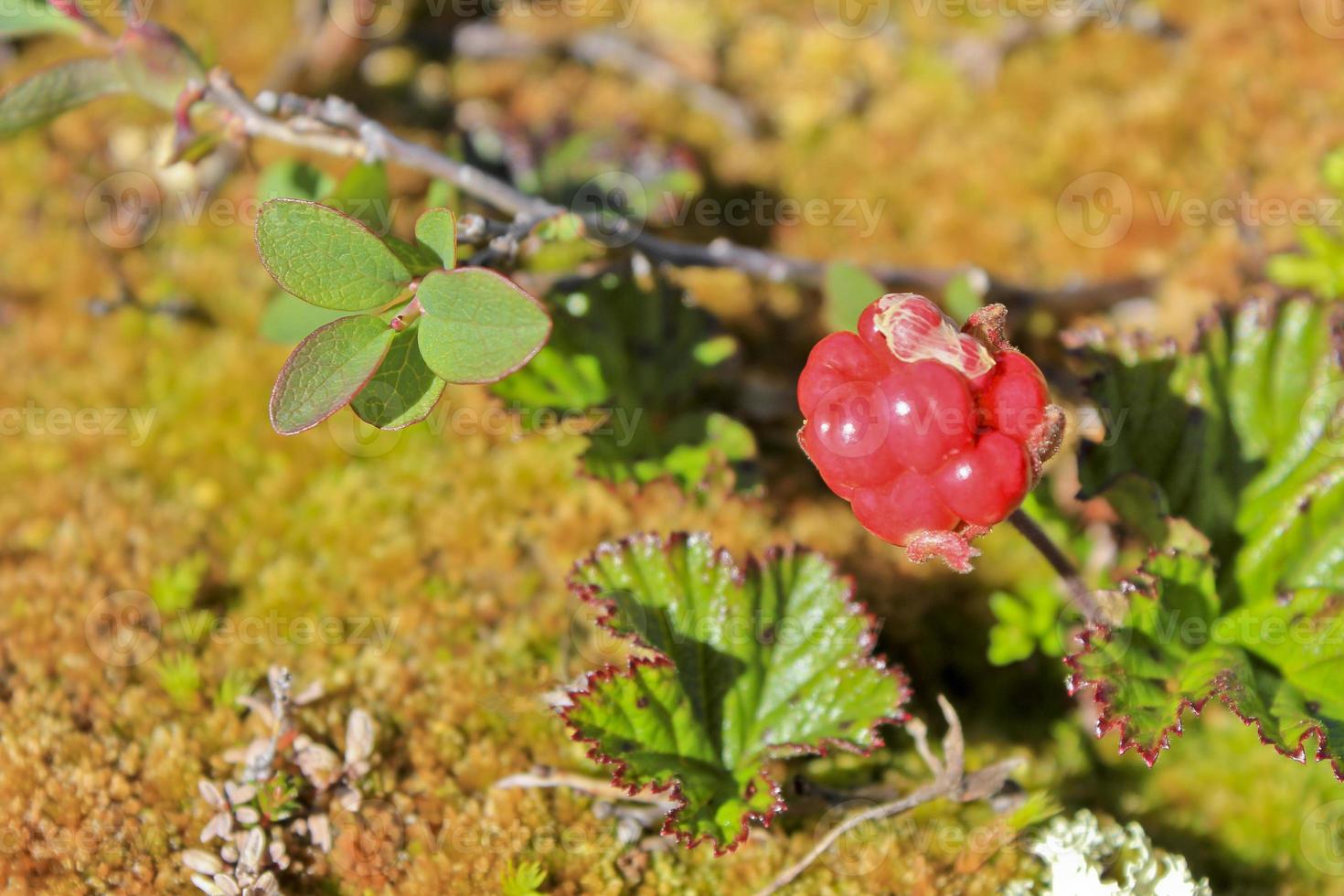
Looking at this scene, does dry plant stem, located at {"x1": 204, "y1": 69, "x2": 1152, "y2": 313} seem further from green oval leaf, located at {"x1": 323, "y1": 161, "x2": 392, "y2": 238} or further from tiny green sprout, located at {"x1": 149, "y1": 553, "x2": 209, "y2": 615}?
tiny green sprout, located at {"x1": 149, "y1": 553, "x2": 209, "y2": 615}

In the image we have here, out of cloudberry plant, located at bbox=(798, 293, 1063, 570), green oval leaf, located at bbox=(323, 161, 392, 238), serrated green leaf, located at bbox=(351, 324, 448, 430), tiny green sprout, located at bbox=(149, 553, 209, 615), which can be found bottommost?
tiny green sprout, located at bbox=(149, 553, 209, 615)

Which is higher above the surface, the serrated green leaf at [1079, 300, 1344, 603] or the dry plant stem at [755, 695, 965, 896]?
the serrated green leaf at [1079, 300, 1344, 603]

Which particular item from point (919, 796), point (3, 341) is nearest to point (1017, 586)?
point (919, 796)

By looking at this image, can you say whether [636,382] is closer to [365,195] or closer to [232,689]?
[365,195]

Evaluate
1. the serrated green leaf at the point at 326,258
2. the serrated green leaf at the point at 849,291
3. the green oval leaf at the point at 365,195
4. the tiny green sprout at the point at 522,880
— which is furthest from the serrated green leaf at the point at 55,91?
the tiny green sprout at the point at 522,880

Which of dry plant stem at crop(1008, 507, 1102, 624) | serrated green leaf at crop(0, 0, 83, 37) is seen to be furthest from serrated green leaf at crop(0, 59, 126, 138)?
dry plant stem at crop(1008, 507, 1102, 624)

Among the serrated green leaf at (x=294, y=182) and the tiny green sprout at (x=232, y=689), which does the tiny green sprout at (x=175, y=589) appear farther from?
the serrated green leaf at (x=294, y=182)
